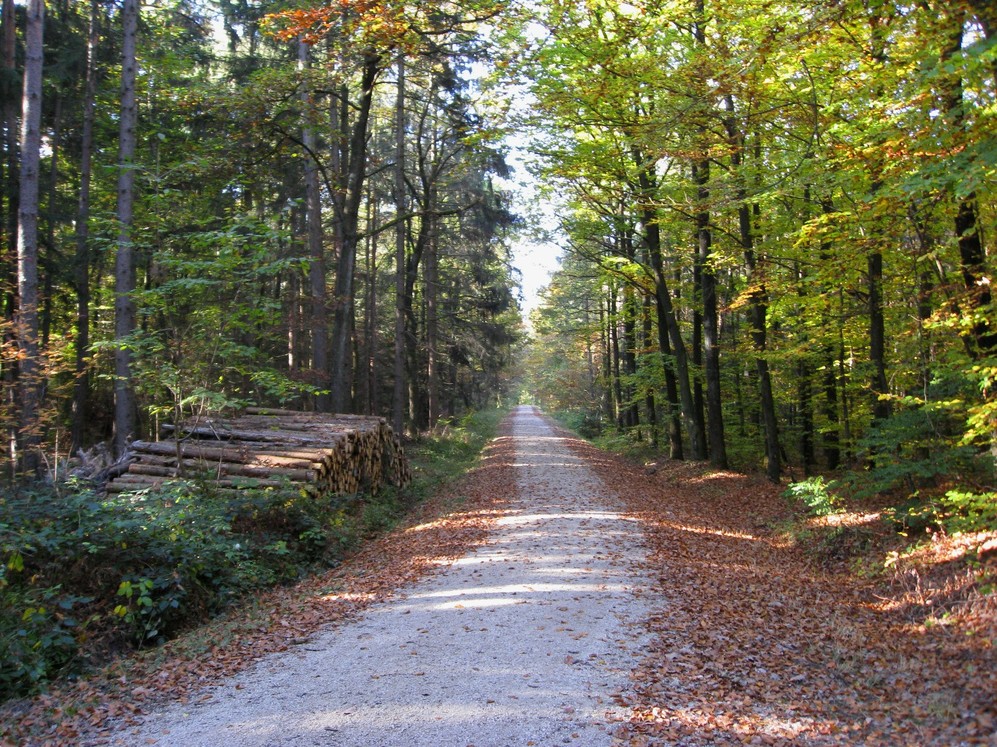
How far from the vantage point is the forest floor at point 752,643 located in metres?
4.40

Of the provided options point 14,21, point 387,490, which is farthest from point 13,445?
point 14,21

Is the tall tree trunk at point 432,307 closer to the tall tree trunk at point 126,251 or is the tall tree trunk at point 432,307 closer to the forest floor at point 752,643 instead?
the tall tree trunk at point 126,251

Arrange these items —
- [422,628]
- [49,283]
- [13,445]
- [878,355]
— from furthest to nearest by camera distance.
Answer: [49,283], [878,355], [13,445], [422,628]

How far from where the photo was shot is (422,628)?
632 cm

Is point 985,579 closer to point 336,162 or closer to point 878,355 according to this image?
point 878,355

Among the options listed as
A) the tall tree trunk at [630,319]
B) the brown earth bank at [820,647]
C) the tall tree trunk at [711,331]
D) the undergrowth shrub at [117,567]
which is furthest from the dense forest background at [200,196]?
the brown earth bank at [820,647]

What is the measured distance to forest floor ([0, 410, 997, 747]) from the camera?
4402 millimetres

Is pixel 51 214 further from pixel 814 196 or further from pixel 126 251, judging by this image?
pixel 814 196

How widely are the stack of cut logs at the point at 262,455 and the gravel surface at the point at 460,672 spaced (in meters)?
3.59

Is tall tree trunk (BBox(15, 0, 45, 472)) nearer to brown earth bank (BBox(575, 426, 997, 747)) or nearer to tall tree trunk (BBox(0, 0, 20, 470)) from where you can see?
tall tree trunk (BBox(0, 0, 20, 470))

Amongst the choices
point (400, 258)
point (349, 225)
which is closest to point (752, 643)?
point (349, 225)

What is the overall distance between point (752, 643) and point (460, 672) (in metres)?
2.64

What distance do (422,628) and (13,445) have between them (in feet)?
27.2

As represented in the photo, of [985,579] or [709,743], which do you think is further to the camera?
[985,579]
